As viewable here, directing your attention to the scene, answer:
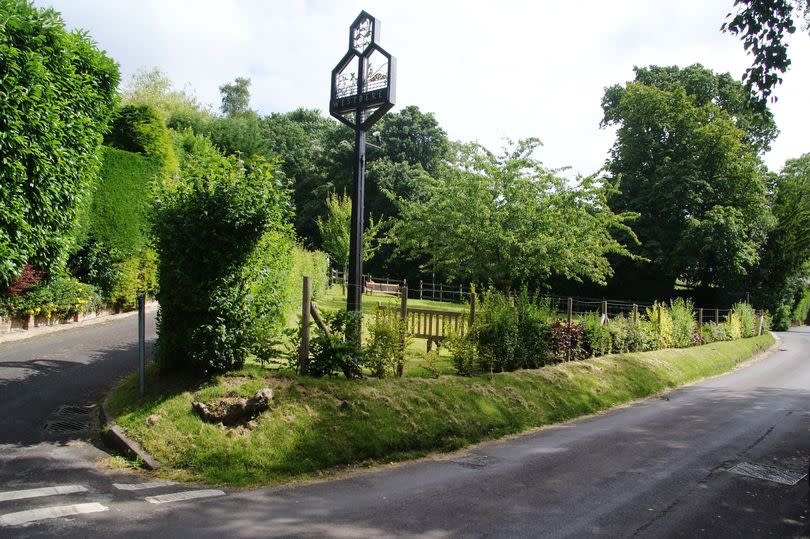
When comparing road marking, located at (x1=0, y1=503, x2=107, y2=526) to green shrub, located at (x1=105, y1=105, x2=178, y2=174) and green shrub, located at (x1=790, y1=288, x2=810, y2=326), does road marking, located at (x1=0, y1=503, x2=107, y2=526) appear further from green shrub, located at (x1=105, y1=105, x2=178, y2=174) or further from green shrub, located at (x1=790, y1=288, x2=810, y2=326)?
green shrub, located at (x1=790, y1=288, x2=810, y2=326)

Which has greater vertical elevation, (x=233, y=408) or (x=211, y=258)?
(x=211, y=258)

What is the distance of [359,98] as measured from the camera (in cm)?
1045

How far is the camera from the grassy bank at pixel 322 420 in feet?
23.1

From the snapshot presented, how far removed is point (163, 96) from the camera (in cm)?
4931

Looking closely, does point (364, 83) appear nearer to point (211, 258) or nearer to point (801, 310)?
point (211, 258)

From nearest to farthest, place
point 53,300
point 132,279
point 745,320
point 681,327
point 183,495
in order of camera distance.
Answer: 1. point 183,495
2. point 53,300
3. point 132,279
4. point 681,327
5. point 745,320

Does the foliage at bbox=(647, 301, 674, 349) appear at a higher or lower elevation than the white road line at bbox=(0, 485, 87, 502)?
higher

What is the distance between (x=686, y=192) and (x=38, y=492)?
36.0 m

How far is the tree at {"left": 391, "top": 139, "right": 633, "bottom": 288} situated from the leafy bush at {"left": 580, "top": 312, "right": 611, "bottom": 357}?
3235mm

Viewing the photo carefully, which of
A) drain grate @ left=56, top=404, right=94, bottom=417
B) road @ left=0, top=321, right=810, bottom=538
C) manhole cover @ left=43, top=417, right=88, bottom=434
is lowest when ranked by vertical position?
road @ left=0, top=321, right=810, bottom=538

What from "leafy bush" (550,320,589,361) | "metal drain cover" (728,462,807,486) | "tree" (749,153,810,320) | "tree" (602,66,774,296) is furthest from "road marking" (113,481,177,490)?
"tree" (749,153,810,320)

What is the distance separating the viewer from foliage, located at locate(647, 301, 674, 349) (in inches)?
792

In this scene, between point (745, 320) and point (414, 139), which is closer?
point (745, 320)

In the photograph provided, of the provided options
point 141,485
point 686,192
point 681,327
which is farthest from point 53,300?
point 686,192
